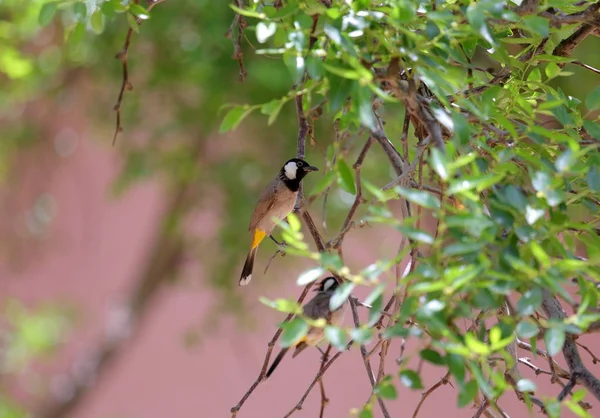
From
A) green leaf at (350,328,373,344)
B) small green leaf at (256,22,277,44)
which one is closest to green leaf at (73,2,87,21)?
small green leaf at (256,22,277,44)

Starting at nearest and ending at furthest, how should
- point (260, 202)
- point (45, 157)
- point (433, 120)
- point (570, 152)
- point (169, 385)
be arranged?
1. point (570, 152)
2. point (433, 120)
3. point (260, 202)
4. point (45, 157)
5. point (169, 385)

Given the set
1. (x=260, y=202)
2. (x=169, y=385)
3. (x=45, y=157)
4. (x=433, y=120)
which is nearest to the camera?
(x=433, y=120)

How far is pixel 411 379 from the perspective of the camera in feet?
3.71

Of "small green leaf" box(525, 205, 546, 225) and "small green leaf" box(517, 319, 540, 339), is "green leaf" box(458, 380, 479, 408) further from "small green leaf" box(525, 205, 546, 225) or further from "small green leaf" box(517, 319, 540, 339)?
"small green leaf" box(525, 205, 546, 225)

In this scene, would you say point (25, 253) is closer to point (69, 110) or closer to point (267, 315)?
point (69, 110)

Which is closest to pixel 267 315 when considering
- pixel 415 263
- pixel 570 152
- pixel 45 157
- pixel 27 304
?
pixel 45 157

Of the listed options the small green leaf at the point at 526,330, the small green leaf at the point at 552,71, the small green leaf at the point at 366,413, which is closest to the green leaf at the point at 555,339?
the small green leaf at the point at 526,330

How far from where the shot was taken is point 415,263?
1.48 meters

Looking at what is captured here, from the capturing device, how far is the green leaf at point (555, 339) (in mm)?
1051

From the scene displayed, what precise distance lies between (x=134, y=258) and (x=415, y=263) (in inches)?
212

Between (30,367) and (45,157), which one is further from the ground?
(45,157)

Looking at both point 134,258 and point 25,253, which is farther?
point 134,258

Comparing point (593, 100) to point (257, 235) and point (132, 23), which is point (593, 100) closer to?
point (132, 23)

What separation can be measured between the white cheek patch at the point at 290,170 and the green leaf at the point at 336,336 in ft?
5.28
